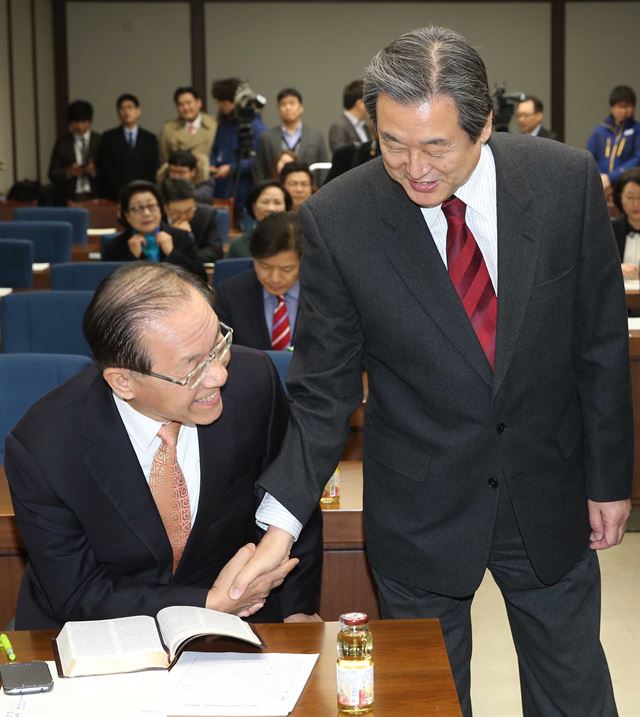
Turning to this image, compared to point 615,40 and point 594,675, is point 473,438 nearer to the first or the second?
point 594,675

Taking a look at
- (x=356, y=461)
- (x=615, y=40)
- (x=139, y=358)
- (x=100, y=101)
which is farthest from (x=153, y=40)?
(x=139, y=358)

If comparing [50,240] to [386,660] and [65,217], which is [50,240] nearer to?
[65,217]

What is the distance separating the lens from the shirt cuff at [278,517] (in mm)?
1970

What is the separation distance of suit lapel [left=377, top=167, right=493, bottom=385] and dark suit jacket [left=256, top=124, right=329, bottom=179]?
6.88m

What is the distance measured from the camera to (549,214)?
1.81 m

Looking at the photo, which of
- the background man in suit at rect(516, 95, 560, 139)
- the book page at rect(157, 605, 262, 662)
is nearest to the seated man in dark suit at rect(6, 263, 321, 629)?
the book page at rect(157, 605, 262, 662)

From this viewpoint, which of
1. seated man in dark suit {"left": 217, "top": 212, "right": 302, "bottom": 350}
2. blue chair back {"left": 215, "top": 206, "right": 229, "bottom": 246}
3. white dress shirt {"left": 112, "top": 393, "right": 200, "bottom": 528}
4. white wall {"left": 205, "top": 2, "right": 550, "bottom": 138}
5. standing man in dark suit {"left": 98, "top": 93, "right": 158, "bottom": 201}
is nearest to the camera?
white dress shirt {"left": 112, "top": 393, "right": 200, "bottom": 528}

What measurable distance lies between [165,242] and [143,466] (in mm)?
4349

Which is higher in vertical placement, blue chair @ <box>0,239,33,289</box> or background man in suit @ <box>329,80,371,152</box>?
background man in suit @ <box>329,80,371,152</box>

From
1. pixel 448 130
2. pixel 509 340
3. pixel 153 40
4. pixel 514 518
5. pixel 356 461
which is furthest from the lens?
pixel 153 40

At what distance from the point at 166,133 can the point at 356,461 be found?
7.49 metres

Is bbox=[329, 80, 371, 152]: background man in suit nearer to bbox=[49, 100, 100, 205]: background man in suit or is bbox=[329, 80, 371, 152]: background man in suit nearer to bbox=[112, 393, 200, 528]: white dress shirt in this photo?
bbox=[49, 100, 100, 205]: background man in suit

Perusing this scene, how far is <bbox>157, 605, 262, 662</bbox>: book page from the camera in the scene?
1720 mm

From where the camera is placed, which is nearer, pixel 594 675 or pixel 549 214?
pixel 549 214
